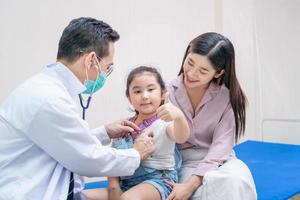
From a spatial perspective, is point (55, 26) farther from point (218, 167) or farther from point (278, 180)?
point (278, 180)

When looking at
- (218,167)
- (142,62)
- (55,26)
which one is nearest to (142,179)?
(218,167)

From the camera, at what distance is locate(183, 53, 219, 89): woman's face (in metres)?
1.78

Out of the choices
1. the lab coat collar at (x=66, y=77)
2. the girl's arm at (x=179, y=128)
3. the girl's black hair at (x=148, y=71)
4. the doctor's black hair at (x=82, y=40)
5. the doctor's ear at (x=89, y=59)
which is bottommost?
the girl's arm at (x=179, y=128)

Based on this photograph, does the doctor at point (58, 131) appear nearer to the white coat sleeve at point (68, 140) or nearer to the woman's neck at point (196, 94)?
the white coat sleeve at point (68, 140)

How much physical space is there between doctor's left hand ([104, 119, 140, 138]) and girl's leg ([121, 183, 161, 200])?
26cm

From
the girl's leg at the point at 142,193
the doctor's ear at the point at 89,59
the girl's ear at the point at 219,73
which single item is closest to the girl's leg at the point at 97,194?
the girl's leg at the point at 142,193

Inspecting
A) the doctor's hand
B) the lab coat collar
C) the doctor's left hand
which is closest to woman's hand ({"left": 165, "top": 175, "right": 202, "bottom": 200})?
the doctor's hand

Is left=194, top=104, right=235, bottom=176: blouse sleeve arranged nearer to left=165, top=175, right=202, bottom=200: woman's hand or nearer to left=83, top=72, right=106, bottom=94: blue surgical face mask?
left=165, top=175, right=202, bottom=200: woman's hand

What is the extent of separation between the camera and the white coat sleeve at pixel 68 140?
4.28 feet

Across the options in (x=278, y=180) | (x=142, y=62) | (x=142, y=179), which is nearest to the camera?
(x=142, y=179)

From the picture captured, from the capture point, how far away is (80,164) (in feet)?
4.54

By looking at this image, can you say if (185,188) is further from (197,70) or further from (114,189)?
(197,70)

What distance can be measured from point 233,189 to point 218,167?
15cm

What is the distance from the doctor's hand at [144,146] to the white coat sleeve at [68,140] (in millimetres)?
194
